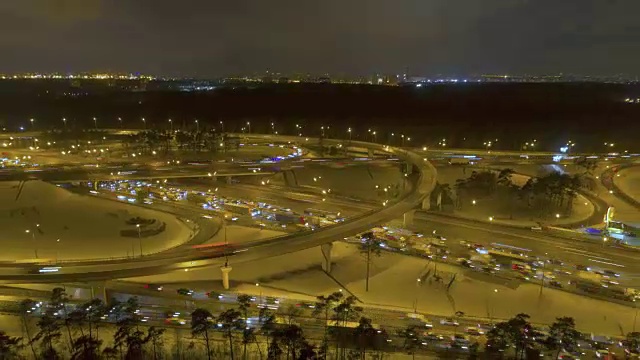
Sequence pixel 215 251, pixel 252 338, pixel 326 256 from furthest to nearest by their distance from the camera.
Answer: pixel 326 256
pixel 215 251
pixel 252 338

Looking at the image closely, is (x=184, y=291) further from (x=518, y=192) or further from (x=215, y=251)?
(x=518, y=192)

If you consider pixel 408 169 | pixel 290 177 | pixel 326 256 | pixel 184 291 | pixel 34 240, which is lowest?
pixel 184 291

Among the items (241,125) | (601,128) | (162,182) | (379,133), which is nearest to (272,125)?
(241,125)

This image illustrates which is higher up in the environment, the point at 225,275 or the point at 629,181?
A: the point at 629,181

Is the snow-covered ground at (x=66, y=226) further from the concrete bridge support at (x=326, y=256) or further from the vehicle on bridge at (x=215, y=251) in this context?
the concrete bridge support at (x=326, y=256)

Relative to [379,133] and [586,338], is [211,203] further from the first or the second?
[379,133]

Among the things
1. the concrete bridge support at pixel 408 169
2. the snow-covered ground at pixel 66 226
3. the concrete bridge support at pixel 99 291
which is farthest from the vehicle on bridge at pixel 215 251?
the concrete bridge support at pixel 408 169

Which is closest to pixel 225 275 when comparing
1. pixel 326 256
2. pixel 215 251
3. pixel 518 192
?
pixel 215 251

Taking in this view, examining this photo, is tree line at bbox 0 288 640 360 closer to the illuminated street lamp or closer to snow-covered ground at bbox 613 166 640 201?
the illuminated street lamp
